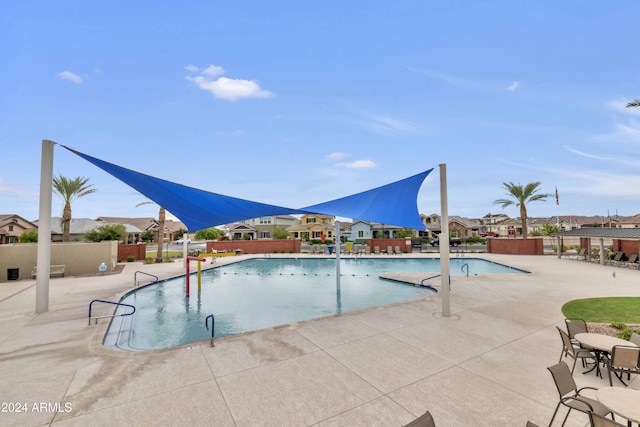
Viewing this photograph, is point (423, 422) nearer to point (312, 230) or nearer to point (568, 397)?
point (568, 397)

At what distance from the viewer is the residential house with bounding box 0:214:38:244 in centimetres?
3192

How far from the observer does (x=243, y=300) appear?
10.6 meters

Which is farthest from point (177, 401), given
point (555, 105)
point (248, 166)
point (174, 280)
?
point (248, 166)

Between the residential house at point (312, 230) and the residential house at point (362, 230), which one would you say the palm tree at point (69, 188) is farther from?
the residential house at point (362, 230)

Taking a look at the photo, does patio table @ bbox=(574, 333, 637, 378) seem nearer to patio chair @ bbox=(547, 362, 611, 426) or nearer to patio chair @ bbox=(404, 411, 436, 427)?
patio chair @ bbox=(547, 362, 611, 426)

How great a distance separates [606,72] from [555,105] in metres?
2.34

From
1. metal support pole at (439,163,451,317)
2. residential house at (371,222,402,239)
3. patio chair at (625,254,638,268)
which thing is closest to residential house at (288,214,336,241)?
residential house at (371,222,402,239)

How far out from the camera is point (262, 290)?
1234cm

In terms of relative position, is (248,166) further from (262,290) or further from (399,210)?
(399,210)

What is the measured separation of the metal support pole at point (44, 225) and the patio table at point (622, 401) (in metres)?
10.4

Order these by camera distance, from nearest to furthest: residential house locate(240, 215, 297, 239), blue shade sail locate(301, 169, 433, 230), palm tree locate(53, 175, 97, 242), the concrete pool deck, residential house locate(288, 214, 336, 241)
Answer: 1. the concrete pool deck
2. blue shade sail locate(301, 169, 433, 230)
3. palm tree locate(53, 175, 97, 242)
4. residential house locate(288, 214, 336, 241)
5. residential house locate(240, 215, 297, 239)

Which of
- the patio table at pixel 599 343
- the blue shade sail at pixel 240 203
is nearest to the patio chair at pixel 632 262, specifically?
the blue shade sail at pixel 240 203

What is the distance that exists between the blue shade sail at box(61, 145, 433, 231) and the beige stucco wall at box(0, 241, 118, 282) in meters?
7.55

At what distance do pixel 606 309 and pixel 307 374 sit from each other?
8.63 metres
